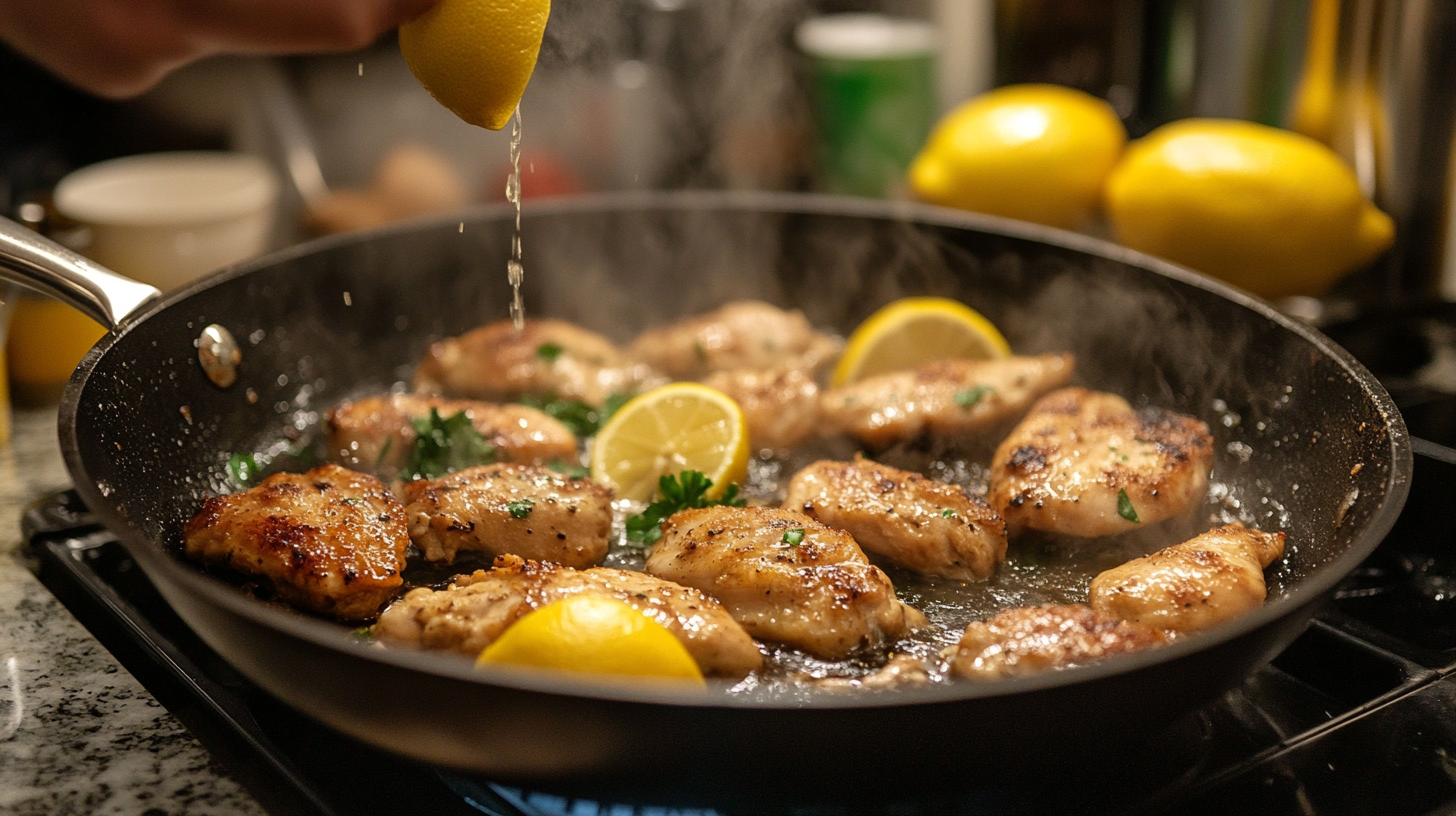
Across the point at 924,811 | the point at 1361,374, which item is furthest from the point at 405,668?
the point at 1361,374

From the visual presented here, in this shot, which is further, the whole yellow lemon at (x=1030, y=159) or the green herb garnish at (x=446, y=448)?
the whole yellow lemon at (x=1030, y=159)

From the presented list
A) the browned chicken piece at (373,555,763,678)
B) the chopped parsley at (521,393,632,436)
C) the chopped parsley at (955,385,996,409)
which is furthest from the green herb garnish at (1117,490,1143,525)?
the chopped parsley at (521,393,632,436)

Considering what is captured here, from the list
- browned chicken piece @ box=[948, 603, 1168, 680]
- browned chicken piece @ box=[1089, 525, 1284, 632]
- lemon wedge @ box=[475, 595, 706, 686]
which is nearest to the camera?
lemon wedge @ box=[475, 595, 706, 686]

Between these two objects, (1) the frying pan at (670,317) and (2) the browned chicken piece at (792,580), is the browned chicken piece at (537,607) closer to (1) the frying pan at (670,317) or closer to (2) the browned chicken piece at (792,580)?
(2) the browned chicken piece at (792,580)

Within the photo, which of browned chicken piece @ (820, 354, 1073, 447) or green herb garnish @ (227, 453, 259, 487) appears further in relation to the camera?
browned chicken piece @ (820, 354, 1073, 447)

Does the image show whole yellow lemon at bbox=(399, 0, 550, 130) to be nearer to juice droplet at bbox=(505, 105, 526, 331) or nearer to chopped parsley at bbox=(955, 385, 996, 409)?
juice droplet at bbox=(505, 105, 526, 331)

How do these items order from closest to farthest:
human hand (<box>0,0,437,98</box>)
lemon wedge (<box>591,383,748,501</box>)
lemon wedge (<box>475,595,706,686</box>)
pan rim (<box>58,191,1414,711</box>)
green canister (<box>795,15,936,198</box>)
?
1. pan rim (<box>58,191,1414,711</box>)
2. lemon wedge (<box>475,595,706,686</box>)
3. human hand (<box>0,0,437,98</box>)
4. lemon wedge (<box>591,383,748,501</box>)
5. green canister (<box>795,15,936,198</box>)

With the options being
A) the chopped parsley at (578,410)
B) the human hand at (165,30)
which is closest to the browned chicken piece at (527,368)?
the chopped parsley at (578,410)
